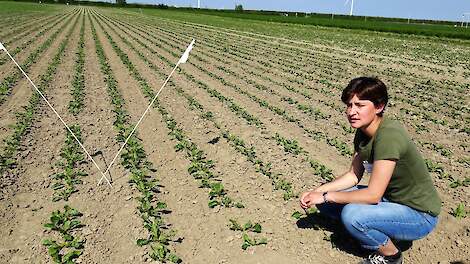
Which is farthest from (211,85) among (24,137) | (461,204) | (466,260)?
(466,260)

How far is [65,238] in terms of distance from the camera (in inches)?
193

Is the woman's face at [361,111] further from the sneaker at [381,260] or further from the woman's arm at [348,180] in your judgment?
the sneaker at [381,260]

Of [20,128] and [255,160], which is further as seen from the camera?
[20,128]

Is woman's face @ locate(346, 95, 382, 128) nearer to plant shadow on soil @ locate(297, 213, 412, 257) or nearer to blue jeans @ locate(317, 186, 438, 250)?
blue jeans @ locate(317, 186, 438, 250)

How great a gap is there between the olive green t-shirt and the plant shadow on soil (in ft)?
2.79

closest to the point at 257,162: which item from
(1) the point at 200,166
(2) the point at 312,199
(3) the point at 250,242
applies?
(1) the point at 200,166

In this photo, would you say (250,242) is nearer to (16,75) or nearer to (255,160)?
(255,160)

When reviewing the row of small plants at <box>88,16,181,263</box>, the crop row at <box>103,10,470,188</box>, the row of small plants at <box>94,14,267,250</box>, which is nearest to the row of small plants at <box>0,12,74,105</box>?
the row of small plants at <box>88,16,181,263</box>

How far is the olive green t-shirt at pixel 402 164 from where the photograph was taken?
12.7 ft

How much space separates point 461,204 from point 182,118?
6144 millimetres

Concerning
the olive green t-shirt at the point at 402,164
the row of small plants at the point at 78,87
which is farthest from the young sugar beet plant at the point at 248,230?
the row of small plants at the point at 78,87

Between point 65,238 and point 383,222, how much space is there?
354 centimetres

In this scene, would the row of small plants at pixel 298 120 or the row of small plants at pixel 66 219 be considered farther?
the row of small plants at pixel 298 120

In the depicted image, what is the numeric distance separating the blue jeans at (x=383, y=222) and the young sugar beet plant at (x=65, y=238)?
2.97m
